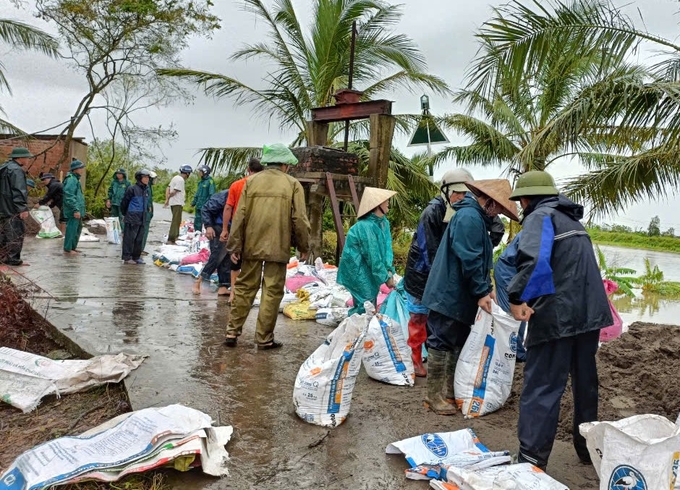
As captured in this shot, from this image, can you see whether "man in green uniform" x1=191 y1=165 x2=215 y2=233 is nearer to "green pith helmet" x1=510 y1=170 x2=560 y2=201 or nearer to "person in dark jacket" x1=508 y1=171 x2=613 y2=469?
"green pith helmet" x1=510 y1=170 x2=560 y2=201

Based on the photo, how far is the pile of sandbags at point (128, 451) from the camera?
2654 millimetres

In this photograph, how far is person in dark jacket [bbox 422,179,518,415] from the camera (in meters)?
3.75

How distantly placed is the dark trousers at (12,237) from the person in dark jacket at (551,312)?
24.7 ft

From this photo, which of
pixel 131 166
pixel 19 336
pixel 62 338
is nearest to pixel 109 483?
pixel 62 338

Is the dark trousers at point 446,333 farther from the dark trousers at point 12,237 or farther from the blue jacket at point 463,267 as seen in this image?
the dark trousers at point 12,237

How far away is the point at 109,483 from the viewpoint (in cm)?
274

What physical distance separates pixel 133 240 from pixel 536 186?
865cm

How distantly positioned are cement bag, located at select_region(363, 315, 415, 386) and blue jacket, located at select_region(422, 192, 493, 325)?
0.60 m

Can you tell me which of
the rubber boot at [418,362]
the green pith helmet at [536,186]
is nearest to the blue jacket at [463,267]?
the green pith helmet at [536,186]

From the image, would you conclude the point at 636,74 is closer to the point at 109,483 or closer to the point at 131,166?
the point at 109,483

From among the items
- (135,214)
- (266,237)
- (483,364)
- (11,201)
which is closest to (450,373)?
(483,364)

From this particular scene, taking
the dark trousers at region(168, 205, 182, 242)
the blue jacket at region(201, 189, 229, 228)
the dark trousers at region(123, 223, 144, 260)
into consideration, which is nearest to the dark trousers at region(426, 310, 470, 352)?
the blue jacket at region(201, 189, 229, 228)

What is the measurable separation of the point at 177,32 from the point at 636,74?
47.8ft

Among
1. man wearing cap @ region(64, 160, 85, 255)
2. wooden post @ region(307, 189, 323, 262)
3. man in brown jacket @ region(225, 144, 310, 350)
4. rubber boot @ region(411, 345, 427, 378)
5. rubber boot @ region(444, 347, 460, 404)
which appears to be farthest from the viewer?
man wearing cap @ region(64, 160, 85, 255)
